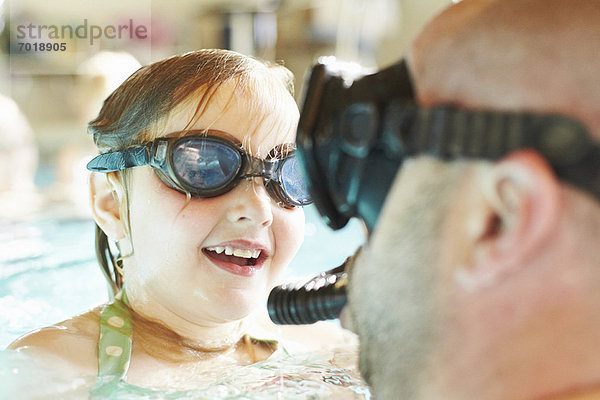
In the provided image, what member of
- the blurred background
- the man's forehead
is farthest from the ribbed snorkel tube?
the blurred background

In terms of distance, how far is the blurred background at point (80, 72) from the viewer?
2697 mm

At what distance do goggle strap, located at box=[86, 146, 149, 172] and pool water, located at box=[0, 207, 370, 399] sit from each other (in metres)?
0.42

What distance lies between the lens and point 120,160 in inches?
58.6

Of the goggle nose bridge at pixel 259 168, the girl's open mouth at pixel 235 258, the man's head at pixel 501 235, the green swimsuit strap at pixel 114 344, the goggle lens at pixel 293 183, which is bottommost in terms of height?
the green swimsuit strap at pixel 114 344

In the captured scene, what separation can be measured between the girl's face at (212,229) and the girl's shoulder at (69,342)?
0.50 ft

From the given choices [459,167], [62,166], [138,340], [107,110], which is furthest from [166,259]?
[62,166]

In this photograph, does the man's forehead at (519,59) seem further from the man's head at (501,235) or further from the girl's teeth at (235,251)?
the girl's teeth at (235,251)

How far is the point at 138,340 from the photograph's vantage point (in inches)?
59.3

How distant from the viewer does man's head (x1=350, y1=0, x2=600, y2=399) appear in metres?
0.64

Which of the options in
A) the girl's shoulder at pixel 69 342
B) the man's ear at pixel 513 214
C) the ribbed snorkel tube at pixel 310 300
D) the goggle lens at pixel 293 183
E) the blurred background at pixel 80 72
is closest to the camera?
the man's ear at pixel 513 214

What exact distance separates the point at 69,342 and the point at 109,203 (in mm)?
344

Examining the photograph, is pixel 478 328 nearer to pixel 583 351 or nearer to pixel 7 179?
pixel 583 351

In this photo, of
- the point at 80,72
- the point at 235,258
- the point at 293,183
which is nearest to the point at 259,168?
the point at 293,183

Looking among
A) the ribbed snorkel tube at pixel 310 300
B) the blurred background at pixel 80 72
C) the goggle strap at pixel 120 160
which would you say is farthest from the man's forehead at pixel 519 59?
the blurred background at pixel 80 72
